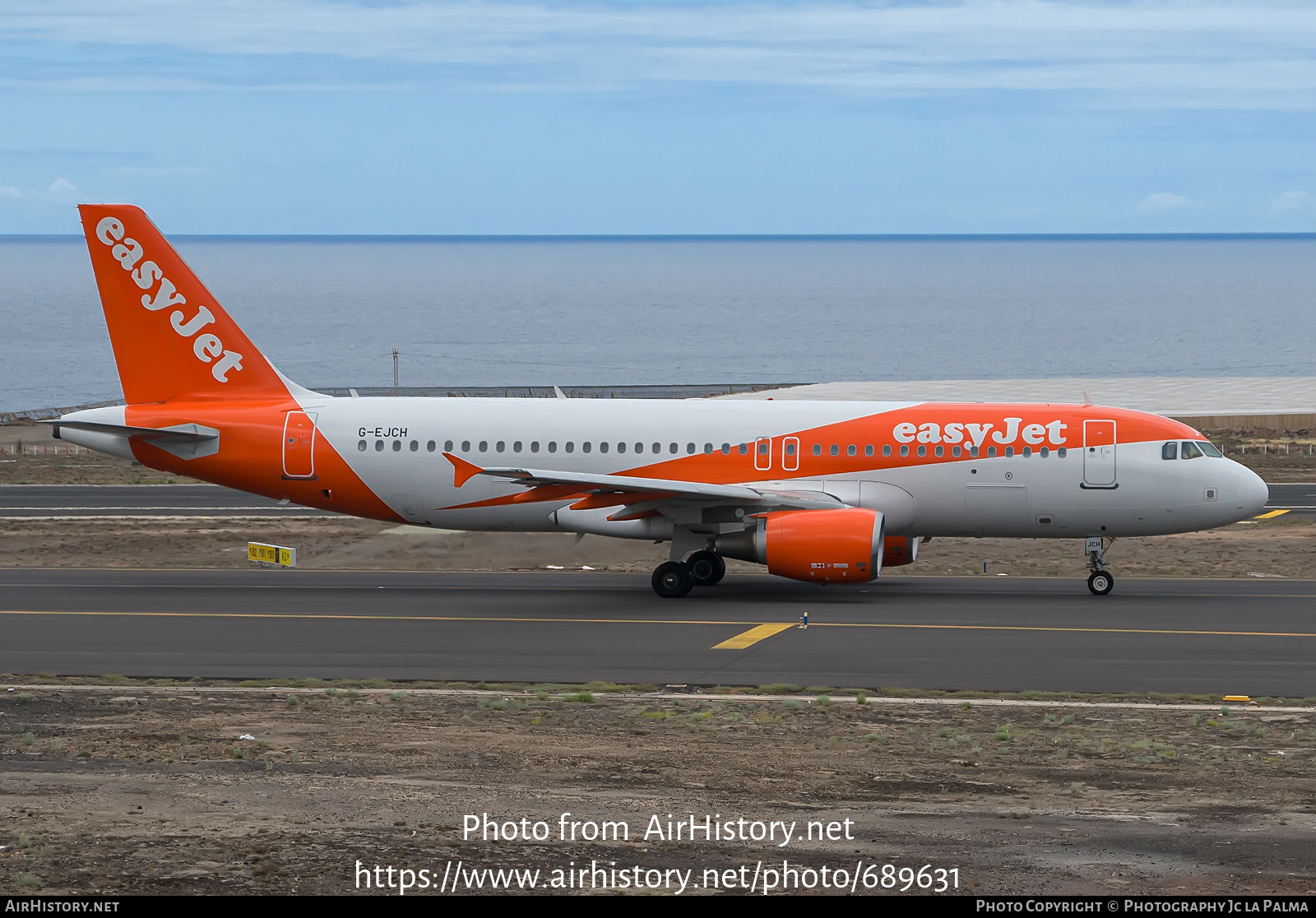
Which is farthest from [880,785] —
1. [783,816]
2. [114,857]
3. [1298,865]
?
[114,857]

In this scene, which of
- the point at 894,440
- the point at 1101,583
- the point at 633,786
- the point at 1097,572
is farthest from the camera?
the point at 894,440

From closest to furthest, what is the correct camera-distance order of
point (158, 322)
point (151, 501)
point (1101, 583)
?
point (1101, 583), point (158, 322), point (151, 501)

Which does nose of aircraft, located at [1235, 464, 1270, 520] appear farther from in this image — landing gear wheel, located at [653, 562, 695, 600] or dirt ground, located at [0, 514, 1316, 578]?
landing gear wheel, located at [653, 562, 695, 600]

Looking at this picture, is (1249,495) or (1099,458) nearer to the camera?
(1249,495)

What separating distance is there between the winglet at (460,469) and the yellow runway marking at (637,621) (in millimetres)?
4333

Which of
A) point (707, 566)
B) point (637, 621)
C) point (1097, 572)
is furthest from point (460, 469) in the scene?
point (1097, 572)

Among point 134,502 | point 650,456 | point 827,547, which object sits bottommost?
point 827,547

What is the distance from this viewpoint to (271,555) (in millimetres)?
37406

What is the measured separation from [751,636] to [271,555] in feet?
50.6

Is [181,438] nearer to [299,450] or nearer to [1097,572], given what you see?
[299,450]

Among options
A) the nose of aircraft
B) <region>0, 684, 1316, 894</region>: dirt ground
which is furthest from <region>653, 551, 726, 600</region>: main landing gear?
the nose of aircraft

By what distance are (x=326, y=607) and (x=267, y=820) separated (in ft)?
54.9

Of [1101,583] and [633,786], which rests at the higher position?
[1101,583]

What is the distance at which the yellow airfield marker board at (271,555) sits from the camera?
1467 inches
